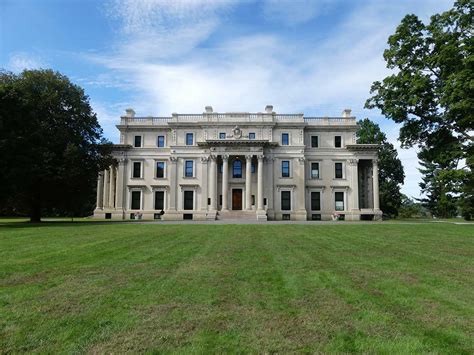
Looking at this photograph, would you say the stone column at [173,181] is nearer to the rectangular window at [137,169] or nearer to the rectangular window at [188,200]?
the rectangular window at [188,200]

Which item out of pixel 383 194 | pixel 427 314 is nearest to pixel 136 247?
pixel 427 314

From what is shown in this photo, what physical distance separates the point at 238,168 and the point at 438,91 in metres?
26.8

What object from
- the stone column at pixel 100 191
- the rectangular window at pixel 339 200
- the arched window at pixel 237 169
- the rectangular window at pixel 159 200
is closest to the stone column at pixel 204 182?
the arched window at pixel 237 169

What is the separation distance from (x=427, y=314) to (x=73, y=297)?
5.54 meters

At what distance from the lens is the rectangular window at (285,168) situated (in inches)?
1916

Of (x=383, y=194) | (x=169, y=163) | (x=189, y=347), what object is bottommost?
(x=189, y=347)

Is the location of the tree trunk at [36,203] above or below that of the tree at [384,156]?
below

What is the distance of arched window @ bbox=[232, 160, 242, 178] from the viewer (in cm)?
4866

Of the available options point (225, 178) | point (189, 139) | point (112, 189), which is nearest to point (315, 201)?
point (225, 178)

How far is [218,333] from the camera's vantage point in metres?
4.51

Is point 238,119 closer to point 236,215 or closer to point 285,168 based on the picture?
point 285,168

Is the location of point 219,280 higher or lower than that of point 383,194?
lower

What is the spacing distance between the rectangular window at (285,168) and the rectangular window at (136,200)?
19.7 meters

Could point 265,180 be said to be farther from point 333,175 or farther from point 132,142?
point 132,142
